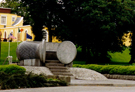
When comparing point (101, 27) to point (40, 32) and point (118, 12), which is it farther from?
point (40, 32)

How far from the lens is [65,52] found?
24422 millimetres

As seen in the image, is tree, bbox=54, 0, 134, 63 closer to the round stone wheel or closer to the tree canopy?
the tree canopy

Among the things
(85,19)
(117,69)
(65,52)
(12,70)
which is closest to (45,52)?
(65,52)

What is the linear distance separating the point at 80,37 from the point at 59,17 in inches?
139

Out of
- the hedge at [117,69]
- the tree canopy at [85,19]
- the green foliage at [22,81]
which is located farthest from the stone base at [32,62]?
the tree canopy at [85,19]

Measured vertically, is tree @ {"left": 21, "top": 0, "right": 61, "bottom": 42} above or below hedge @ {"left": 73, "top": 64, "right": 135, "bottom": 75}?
above

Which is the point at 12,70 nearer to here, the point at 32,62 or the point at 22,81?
the point at 22,81

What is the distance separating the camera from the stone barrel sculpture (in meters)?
23.6

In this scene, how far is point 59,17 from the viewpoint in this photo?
137 feet

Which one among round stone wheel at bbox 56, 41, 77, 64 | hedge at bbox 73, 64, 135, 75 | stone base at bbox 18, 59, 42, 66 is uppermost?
round stone wheel at bbox 56, 41, 77, 64

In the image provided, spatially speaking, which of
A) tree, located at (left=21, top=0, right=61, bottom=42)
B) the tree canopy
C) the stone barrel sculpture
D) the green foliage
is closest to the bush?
the green foliage

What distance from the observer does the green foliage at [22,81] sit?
1627cm

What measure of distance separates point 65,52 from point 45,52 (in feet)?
5.02

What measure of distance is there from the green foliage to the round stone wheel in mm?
6692
